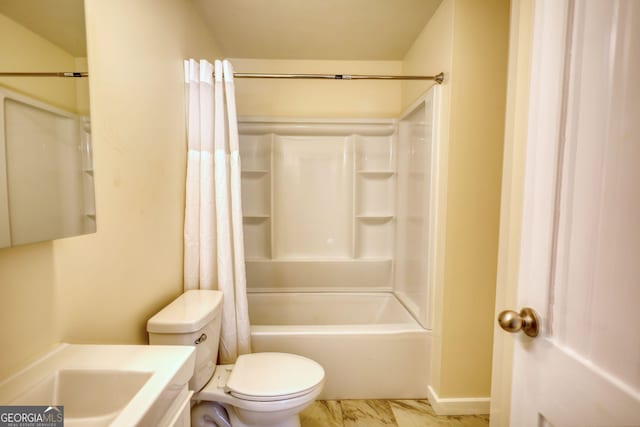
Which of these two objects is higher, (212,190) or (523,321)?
(212,190)

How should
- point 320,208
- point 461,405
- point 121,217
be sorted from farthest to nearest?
point 320,208, point 461,405, point 121,217

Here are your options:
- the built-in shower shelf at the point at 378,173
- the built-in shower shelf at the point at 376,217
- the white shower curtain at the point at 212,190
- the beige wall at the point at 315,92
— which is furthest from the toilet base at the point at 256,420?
the beige wall at the point at 315,92

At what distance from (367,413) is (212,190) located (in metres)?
1.63

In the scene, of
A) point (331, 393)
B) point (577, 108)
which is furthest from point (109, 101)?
point (331, 393)

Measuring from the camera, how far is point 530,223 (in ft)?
2.24

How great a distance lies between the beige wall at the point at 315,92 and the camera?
2.50m

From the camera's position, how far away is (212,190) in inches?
63.2

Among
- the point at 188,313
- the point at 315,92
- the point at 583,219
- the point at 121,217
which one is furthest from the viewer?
the point at 315,92

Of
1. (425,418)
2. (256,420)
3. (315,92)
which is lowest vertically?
(425,418)

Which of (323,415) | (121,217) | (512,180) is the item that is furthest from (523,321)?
(323,415)

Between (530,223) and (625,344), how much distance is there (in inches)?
11.3

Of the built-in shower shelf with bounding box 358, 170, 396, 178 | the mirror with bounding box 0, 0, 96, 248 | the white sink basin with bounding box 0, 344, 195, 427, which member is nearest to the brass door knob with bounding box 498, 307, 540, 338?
the white sink basin with bounding box 0, 344, 195, 427

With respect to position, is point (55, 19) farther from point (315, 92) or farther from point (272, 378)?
point (315, 92)

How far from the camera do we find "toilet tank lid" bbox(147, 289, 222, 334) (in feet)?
3.84
